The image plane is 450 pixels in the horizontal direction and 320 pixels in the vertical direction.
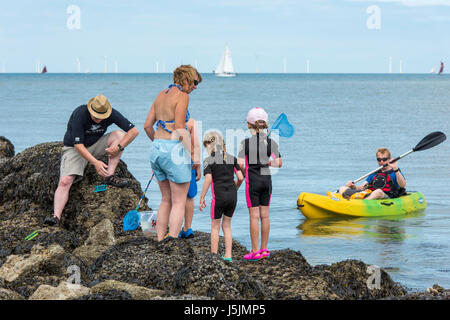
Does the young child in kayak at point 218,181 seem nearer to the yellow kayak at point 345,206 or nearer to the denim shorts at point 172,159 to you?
the denim shorts at point 172,159

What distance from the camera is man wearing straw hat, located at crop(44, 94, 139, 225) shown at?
7.82m

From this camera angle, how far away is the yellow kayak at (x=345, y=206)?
13086 mm

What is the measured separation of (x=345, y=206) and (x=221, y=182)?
271 inches

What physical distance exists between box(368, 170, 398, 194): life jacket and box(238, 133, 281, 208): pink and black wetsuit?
22.2 ft

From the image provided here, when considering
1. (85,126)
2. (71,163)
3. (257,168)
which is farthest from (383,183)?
(71,163)

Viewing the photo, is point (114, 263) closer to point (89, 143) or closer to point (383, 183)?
point (89, 143)

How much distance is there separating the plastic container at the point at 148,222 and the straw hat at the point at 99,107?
1269 millimetres

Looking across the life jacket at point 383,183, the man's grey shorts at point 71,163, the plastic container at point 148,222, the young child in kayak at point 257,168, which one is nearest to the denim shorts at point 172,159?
the young child in kayak at point 257,168

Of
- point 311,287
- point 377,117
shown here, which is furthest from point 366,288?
point 377,117

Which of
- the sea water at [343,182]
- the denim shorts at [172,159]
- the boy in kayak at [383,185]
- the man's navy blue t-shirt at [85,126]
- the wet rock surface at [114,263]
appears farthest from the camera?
the boy in kayak at [383,185]

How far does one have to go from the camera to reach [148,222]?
778cm

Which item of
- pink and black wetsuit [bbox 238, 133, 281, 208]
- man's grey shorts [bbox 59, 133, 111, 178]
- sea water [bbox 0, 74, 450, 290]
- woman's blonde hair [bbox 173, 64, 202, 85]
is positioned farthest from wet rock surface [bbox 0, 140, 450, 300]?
sea water [bbox 0, 74, 450, 290]
